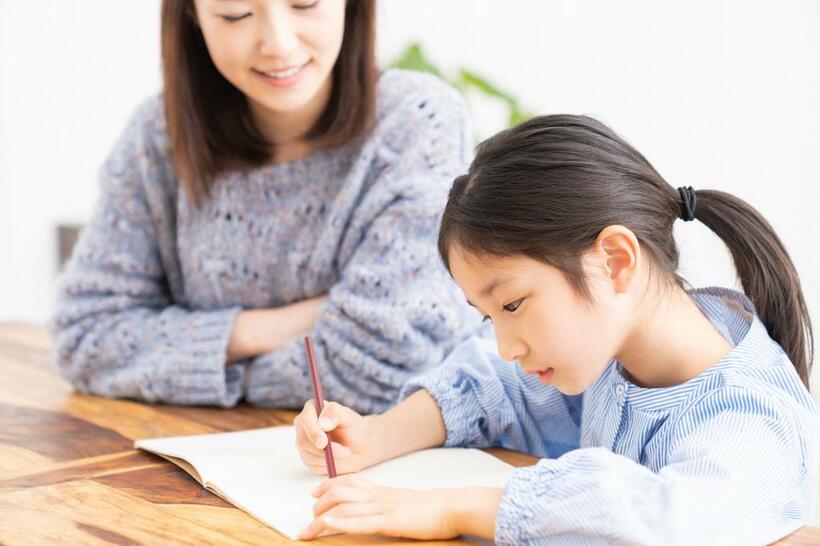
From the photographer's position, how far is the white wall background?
5.91 ft

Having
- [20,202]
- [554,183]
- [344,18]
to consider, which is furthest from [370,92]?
[20,202]

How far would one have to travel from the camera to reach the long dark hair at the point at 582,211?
0.85 meters

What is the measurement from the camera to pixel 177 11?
1.36 meters

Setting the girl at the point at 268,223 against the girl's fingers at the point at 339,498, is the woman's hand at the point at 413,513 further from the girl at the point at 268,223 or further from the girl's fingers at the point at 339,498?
the girl at the point at 268,223

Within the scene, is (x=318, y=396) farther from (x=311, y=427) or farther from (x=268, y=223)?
(x=268, y=223)

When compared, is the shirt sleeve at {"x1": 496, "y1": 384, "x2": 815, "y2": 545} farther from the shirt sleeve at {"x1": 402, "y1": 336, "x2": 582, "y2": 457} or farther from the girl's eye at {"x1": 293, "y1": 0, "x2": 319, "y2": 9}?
the girl's eye at {"x1": 293, "y1": 0, "x2": 319, "y2": 9}

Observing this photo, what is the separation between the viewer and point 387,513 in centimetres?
79

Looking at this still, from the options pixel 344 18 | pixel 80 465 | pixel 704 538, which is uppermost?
pixel 344 18

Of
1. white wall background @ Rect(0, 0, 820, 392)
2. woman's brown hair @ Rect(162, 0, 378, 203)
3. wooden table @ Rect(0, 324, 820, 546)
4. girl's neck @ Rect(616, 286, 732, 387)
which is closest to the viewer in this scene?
wooden table @ Rect(0, 324, 820, 546)

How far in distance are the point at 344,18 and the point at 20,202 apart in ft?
5.22

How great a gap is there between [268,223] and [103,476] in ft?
1.56

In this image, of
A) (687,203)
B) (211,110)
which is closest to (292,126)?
(211,110)

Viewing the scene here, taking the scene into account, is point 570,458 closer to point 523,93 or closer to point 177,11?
point 177,11

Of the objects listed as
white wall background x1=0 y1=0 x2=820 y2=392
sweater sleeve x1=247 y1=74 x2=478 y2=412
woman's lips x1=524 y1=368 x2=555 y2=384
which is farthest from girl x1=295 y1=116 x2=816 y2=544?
white wall background x1=0 y1=0 x2=820 y2=392
